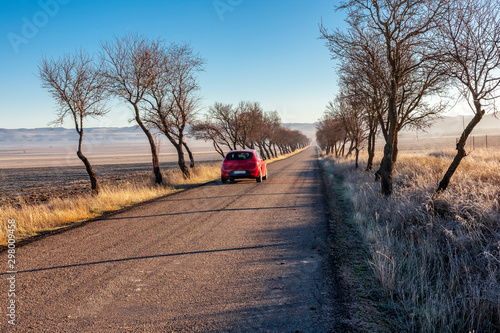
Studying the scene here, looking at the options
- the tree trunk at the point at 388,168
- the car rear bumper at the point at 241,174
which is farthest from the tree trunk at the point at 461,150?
the car rear bumper at the point at 241,174

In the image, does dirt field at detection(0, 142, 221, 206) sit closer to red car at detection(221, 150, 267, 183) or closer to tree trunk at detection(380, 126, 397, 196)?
red car at detection(221, 150, 267, 183)

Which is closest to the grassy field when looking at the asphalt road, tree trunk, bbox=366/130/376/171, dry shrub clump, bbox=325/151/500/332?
the asphalt road

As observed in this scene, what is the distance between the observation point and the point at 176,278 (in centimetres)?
425

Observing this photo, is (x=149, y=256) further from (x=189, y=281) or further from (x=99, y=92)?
(x=99, y=92)

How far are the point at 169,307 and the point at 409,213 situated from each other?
5.43 meters

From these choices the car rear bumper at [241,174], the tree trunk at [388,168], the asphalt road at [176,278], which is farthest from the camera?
the car rear bumper at [241,174]

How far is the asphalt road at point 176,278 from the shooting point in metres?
3.16

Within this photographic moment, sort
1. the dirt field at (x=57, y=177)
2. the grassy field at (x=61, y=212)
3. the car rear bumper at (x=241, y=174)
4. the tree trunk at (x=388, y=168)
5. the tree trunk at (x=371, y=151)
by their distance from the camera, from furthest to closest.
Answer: the tree trunk at (x=371, y=151) → the dirt field at (x=57, y=177) → the car rear bumper at (x=241, y=174) → the tree trunk at (x=388, y=168) → the grassy field at (x=61, y=212)

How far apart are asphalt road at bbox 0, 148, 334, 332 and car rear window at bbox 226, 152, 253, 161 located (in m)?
8.74

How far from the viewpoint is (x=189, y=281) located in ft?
13.6

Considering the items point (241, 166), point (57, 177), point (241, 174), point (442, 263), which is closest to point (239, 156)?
point (241, 166)

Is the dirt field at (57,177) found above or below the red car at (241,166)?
below

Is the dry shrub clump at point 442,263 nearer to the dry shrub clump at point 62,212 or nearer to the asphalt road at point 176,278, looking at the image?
the asphalt road at point 176,278

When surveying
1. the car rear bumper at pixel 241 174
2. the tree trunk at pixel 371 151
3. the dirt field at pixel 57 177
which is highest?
the tree trunk at pixel 371 151
